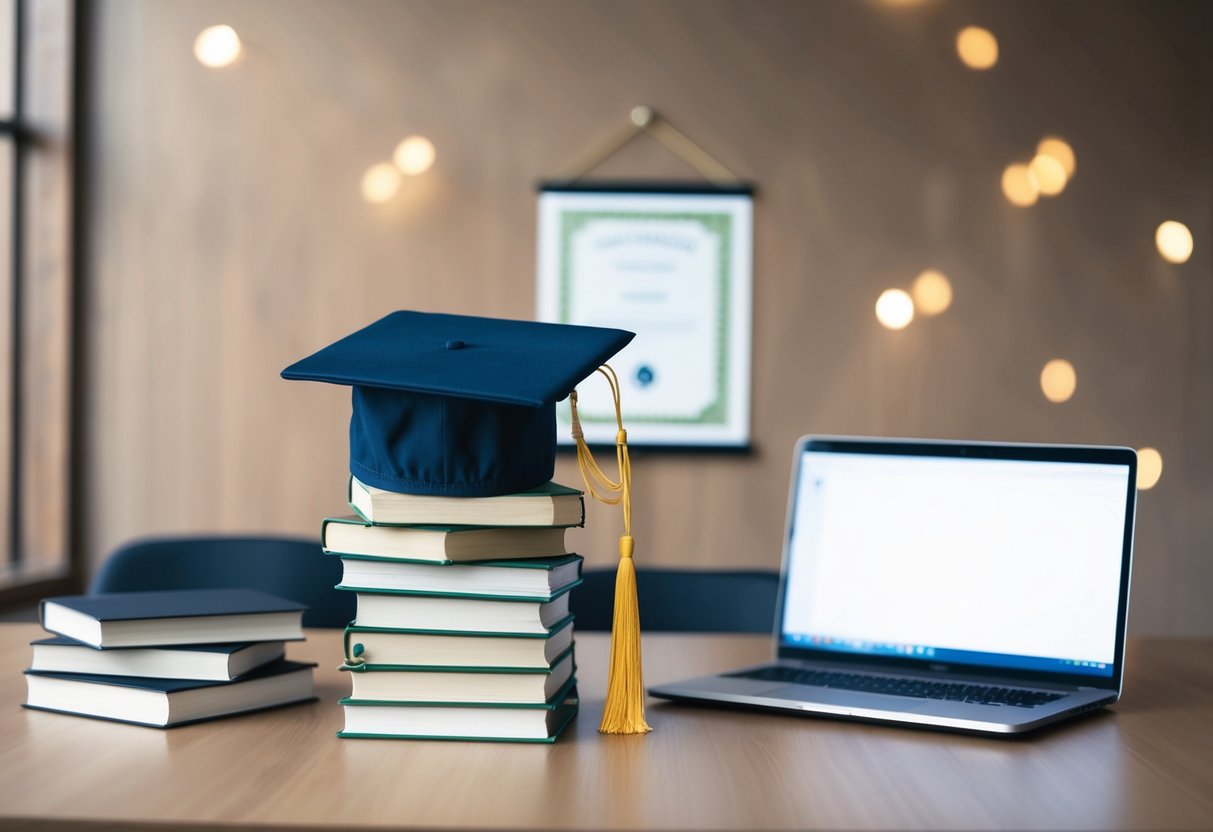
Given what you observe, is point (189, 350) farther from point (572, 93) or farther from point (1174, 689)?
point (1174, 689)

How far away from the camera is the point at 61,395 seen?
9.82ft

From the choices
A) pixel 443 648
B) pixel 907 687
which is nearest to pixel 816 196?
pixel 907 687

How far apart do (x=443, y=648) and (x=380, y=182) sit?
2266mm

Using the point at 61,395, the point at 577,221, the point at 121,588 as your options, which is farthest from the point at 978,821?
the point at 61,395

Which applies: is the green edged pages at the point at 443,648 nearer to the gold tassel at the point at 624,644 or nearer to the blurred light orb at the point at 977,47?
the gold tassel at the point at 624,644

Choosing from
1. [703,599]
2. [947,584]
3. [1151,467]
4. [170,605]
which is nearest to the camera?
[170,605]

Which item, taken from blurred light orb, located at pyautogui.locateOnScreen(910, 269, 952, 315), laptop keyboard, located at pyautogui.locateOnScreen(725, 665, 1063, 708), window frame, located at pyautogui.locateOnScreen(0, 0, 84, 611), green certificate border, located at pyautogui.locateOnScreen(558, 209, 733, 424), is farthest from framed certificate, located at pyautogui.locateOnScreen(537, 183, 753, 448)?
laptop keyboard, located at pyautogui.locateOnScreen(725, 665, 1063, 708)

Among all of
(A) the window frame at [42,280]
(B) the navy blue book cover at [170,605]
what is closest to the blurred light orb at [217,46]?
(A) the window frame at [42,280]

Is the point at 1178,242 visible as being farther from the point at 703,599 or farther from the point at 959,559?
the point at 959,559

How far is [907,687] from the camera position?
1166 millimetres

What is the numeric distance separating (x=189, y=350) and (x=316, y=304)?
38cm

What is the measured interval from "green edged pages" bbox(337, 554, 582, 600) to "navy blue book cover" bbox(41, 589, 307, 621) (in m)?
0.16

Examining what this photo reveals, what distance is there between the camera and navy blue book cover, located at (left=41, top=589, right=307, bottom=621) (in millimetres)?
1062

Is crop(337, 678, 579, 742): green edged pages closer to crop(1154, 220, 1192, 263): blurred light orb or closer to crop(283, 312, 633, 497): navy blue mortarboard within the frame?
crop(283, 312, 633, 497): navy blue mortarboard
